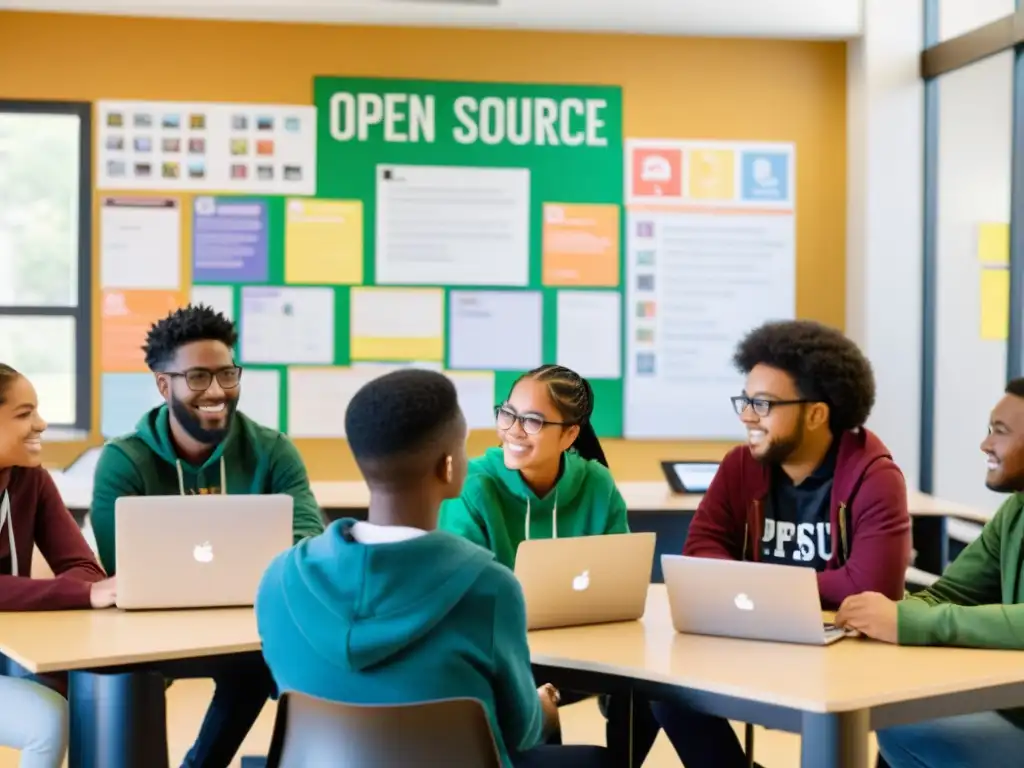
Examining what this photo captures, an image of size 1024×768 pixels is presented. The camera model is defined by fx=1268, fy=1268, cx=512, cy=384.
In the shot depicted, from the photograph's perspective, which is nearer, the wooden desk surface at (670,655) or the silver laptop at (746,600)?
the wooden desk surface at (670,655)

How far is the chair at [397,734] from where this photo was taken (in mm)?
1580

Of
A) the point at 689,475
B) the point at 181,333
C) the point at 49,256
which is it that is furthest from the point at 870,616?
the point at 49,256

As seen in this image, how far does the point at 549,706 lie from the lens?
242 centimetres

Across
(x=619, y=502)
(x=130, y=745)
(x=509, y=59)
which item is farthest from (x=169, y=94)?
(x=130, y=745)

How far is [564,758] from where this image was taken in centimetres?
235

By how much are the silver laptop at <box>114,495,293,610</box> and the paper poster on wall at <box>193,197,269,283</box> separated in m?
2.65

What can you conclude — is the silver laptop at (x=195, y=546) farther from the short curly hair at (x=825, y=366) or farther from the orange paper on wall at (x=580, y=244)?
the orange paper on wall at (x=580, y=244)

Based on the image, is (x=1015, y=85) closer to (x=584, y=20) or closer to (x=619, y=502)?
(x=584, y=20)

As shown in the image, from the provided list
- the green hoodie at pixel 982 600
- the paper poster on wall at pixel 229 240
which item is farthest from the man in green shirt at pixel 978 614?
the paper poster on wall at pixel 229 240

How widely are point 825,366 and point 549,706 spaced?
0.94m

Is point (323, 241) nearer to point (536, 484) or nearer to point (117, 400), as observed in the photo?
point (117, 400)

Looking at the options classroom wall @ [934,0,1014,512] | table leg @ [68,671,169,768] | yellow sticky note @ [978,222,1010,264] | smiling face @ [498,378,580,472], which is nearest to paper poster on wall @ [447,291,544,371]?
classroom wall @ [934,0,1014,512]

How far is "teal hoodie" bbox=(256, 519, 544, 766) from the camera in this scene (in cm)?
164

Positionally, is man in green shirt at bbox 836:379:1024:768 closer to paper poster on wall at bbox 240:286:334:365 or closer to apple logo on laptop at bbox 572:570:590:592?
apple logo on laptop at bbox 572:570:590:592
